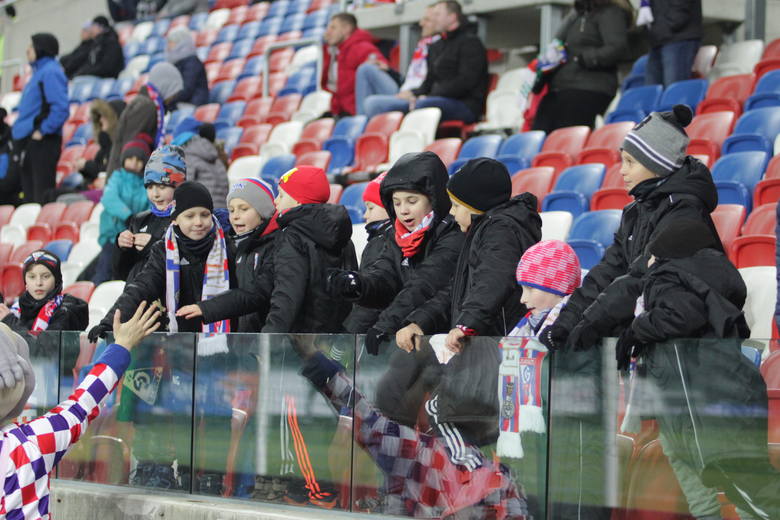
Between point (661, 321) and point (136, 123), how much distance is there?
749 cm

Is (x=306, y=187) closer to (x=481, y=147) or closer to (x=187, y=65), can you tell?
(x=481, y=147)

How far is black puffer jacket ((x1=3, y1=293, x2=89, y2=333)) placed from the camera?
7.61 metres

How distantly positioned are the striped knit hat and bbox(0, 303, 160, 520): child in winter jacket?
162cm

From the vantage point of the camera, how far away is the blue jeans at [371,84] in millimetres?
12531

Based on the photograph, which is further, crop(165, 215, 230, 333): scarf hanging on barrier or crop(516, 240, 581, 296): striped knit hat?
crop(165, 215, 230, 333): scarf hanging on barrier

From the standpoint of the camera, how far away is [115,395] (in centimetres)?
593

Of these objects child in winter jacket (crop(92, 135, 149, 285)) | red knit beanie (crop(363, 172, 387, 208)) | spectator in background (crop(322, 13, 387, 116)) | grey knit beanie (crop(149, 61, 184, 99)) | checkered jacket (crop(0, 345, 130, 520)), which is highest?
spectator in background (crop(322, 13, 387, 116))

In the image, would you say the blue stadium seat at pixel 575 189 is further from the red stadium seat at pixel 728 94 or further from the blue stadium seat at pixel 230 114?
the blue stadium seat at pixel 230 114

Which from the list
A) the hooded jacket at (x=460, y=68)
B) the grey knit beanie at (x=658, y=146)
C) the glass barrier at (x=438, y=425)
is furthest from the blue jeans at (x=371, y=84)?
the grey knit beanie at (x=658, y=146)

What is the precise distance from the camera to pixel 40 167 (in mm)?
13695

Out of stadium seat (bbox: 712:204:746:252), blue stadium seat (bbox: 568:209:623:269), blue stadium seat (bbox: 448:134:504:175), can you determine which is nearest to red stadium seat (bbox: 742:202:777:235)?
stadium seat (bbox: 712:204:746:252)

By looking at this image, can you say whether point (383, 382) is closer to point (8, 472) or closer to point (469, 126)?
point (8, 472)

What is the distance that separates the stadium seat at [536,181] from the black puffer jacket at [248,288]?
3.25 metres

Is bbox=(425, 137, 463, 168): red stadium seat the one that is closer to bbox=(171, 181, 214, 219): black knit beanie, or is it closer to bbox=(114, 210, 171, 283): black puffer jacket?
bbox=(114, 210, 171, 283): black puffer jacket
